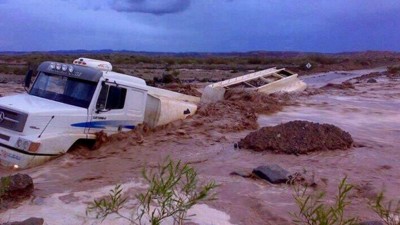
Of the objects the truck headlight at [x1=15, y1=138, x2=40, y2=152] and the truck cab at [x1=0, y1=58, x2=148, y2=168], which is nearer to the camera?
the truck headlight at [x1=15, y1=138, x2=40, y2=152]

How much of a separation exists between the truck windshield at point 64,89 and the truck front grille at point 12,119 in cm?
128

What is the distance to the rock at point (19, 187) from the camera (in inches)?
373

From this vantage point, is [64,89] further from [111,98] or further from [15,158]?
[15,158]

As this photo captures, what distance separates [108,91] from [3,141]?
2.51 meters

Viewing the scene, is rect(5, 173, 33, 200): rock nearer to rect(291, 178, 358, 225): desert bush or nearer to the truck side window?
the truck side window

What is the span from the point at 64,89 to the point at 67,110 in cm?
95

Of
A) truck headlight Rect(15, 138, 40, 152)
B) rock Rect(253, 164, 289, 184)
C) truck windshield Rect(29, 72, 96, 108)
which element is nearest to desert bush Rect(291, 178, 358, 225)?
rock Rect(253, 164, 289, 184)

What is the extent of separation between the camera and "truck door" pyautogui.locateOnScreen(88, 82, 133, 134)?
13062 mm

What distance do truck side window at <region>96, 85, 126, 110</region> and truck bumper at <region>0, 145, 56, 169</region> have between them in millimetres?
1945

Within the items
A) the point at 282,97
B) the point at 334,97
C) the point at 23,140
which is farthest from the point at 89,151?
the point at 334,97

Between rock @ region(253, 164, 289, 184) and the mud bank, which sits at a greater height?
the mud bank

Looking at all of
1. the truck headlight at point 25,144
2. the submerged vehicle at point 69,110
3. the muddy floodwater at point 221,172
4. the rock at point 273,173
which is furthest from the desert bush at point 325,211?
the submerged vehicle at point 69,110

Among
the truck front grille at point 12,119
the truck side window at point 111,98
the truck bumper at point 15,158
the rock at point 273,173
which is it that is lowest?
the truck bumper at point 15,158

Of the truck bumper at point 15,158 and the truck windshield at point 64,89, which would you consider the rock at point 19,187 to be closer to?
the truck bumper at point 15,158
